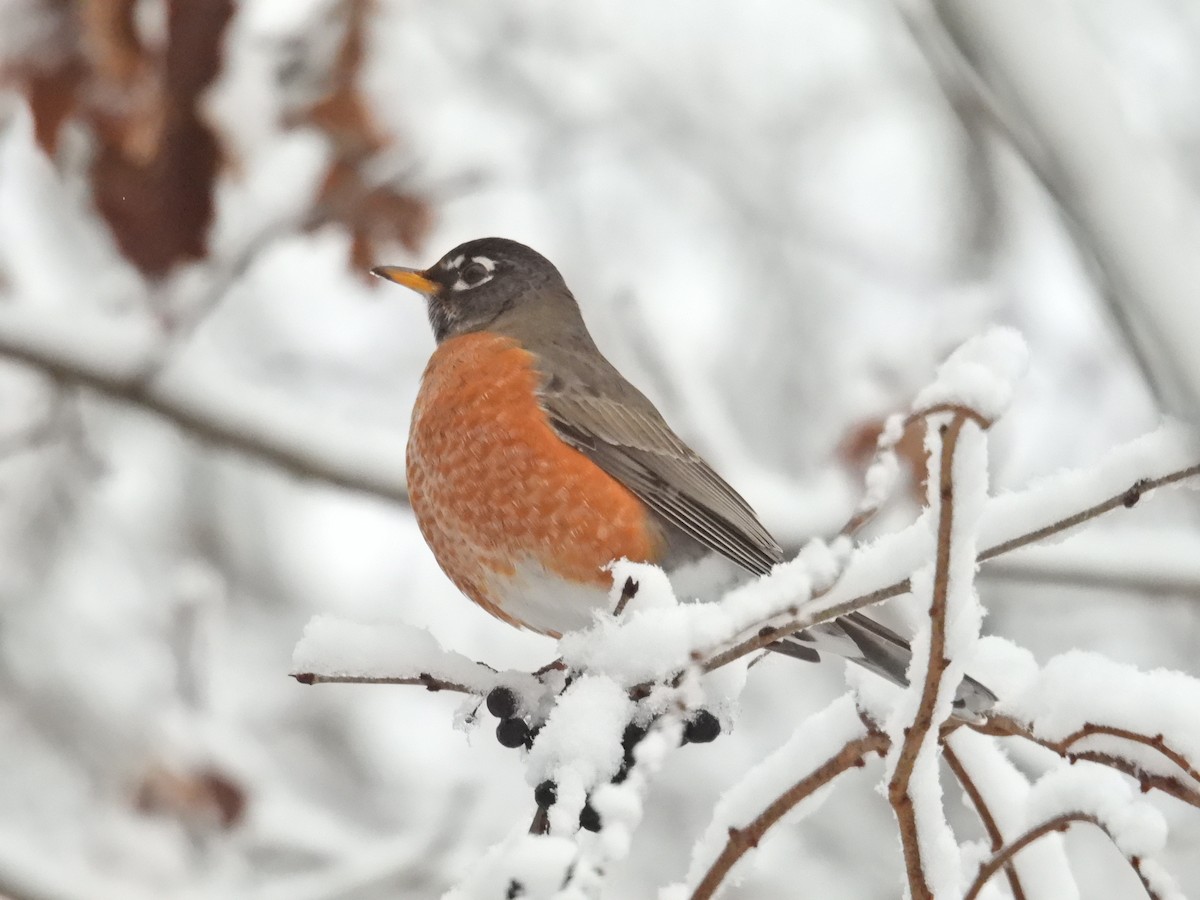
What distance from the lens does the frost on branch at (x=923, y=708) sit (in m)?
1.33

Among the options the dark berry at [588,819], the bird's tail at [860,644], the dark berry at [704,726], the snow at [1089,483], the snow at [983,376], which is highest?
the bird's tail at [860,644]

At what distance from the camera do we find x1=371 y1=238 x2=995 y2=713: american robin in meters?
3.33

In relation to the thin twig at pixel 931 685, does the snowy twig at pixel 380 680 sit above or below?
above

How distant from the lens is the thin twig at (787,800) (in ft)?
5.04

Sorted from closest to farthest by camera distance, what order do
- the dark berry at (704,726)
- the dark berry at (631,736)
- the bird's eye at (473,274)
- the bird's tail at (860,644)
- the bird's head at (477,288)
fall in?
1. the dark berry at (631,736)
2. the dark berry at (704,726)
3. the bird's tail at (860,644)
4. the bird's head at (477,288)
5. the bird's eye at (473,274)

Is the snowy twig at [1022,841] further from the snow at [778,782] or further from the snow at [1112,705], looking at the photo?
the snow at [778,782]

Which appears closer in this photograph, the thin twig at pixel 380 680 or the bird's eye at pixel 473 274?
the thin twig at pixel 380 680

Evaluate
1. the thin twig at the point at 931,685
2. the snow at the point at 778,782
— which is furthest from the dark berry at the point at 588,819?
the thin twig at the point at 931,685

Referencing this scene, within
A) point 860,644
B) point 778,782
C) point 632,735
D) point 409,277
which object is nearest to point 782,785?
point 778,782

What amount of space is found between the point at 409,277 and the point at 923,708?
3.22m

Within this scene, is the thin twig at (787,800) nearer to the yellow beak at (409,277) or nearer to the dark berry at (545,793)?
the dark berry at (545,793)

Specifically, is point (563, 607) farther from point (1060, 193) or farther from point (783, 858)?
point (783, 858)

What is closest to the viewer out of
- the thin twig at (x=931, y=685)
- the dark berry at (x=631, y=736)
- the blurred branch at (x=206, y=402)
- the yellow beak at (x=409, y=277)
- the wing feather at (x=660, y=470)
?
the thin twig at (x=931, y=685)

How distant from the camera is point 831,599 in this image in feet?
5.07
